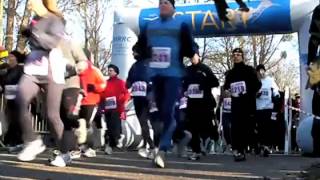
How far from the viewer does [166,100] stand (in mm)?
6738

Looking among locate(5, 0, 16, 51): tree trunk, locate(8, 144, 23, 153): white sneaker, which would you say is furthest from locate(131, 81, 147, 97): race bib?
locate(5, 0, 16, 51): tree trunk

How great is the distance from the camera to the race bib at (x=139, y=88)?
920cm

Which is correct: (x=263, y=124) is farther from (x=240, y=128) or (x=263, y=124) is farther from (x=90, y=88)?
(x=90, y=88)

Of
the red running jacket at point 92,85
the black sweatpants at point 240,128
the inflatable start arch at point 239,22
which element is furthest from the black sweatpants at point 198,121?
the inflatable start arch at point 239,22

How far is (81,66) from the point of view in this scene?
651 centimetres

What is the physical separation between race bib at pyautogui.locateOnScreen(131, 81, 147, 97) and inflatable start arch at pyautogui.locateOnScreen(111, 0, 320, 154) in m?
3.12

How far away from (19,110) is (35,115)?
5.80 meters

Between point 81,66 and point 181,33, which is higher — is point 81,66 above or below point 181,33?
below

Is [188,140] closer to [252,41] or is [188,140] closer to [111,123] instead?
[111,123]

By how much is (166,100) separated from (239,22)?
6333 millimetres

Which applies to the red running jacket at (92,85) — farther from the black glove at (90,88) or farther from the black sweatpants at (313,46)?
the black sweatpants at (313,46)

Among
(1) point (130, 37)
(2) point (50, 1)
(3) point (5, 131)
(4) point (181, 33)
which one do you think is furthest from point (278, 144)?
(2) point (50, 1)

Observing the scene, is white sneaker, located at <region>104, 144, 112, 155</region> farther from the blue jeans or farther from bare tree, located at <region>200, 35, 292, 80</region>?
bare tree, located at <region>200, 35, 292, 80</region>

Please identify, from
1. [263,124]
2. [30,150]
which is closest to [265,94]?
[263,124]
